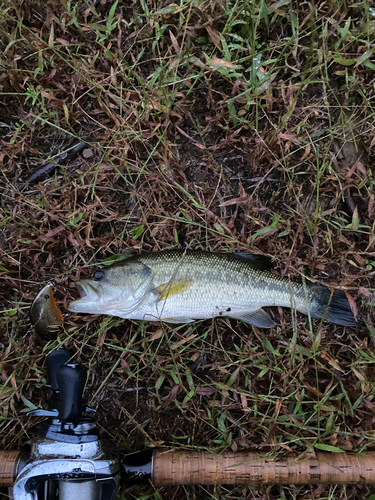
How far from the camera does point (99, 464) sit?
2123 millimetres

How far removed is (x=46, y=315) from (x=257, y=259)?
68.6 inches

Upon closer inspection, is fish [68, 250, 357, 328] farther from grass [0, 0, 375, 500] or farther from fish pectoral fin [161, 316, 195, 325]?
grass [0, 0, 375, 500]

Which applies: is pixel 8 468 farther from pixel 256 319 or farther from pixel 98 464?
pixel 256 319

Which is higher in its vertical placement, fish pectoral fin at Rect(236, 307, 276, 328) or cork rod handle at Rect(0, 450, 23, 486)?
fish pectoral fin at Rect(236, 307, 276, 328)

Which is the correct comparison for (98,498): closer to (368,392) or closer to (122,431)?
(122,431)

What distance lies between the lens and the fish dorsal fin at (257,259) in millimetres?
2764

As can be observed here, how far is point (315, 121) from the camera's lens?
3.04 meters

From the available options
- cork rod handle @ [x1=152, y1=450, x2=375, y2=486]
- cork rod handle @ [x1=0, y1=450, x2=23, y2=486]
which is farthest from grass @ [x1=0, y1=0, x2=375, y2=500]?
cork rod handle @ [x1=0, y1=450, x2=23, y2=486]

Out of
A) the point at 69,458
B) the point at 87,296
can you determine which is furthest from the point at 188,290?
the point at 69,458

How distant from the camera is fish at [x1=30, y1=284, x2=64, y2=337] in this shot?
9.18 ft

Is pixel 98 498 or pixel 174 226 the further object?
pixel 174 226

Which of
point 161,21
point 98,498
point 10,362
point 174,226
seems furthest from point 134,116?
point 98,498

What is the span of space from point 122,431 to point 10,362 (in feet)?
3.54

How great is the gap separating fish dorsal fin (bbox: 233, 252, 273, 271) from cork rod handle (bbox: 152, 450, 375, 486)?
4.54ft
